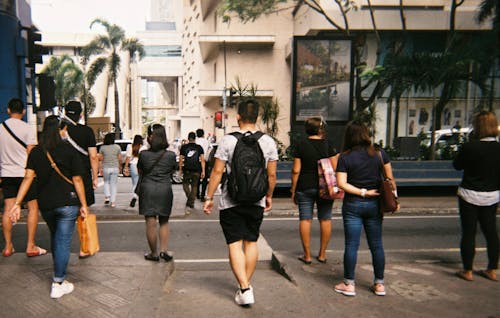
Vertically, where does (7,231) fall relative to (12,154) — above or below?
below

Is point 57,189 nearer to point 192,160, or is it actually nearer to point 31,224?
point 31,224

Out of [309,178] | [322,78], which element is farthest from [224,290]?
[322,78]

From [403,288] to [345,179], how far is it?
53.6 inches

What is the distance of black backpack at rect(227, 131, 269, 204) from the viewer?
3600 mm

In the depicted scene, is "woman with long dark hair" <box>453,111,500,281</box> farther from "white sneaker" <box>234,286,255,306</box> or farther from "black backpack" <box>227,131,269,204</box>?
"white sneaker" <box>234,286,255,306</box>

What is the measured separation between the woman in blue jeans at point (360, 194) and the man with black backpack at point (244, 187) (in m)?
0.80

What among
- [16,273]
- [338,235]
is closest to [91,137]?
[16,273]

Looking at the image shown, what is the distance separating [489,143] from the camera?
14.6 ft

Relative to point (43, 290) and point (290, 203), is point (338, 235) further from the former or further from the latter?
point (43, 290)

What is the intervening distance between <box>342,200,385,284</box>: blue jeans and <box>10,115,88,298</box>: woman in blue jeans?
2.53 meters

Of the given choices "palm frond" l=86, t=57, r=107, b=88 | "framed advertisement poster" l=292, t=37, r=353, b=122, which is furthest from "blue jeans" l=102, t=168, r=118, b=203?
"palm frond" l=86, t=57, r=107, b=88

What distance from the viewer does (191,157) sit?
9523mm

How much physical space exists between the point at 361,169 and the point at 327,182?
834 mm

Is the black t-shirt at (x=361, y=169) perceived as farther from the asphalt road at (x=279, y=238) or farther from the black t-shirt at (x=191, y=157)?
the black t-shirt at (x=191, y=157)
